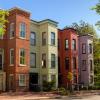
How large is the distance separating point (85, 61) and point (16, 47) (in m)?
21.7

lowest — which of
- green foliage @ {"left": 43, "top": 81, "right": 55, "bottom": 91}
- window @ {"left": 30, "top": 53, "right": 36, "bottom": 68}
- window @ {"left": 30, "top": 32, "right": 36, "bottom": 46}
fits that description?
green foliage @ {"left": 43, "top": 81, "right": 55, "bottom": 91}

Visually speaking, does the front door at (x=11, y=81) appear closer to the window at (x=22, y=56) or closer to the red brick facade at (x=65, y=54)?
the window at (x=22, y=56)

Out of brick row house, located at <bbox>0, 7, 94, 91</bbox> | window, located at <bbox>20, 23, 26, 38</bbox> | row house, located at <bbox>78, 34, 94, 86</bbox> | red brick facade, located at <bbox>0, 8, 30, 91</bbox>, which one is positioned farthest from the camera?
row house, located at <bbox>78, 34, 94, 86</bbox>

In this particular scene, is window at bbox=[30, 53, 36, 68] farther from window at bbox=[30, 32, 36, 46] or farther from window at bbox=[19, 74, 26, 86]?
window at bbox=[19, 74, 26, 86]

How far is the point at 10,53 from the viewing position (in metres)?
41.6

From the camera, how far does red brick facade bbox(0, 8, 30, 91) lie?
1598 inches

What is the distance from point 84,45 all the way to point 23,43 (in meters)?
19.9

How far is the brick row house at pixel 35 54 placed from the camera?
41031 mm

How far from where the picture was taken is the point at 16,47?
133ft

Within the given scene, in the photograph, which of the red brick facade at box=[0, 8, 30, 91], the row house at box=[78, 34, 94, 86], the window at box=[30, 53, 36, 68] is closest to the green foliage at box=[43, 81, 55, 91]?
the red brick facade at box=[0, 8, 30, 91]

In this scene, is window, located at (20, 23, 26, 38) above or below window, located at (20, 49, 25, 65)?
above

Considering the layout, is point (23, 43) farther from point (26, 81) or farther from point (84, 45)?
point (84, 45)

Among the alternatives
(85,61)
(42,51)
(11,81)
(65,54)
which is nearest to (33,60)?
(42,51)

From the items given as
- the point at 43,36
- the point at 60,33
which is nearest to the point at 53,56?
the point at 43,36
